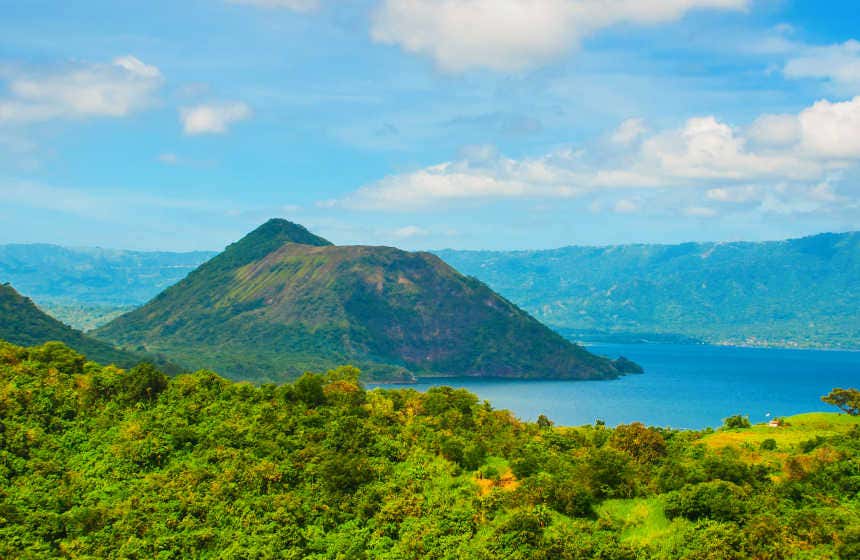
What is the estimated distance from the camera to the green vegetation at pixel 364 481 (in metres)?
52.0

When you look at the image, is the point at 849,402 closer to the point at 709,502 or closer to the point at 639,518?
the point at 709,502

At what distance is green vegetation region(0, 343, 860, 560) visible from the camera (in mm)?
52000

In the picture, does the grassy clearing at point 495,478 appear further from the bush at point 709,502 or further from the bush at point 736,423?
the bush at point 736,423

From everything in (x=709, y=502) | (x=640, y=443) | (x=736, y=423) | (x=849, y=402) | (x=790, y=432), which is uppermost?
(x=849, y=402)

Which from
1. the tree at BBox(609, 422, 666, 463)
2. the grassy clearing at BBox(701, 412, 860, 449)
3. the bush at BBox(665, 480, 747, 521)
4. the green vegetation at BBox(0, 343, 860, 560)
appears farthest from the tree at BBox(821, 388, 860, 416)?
the bush at BBox(665, 480, 747, 521)

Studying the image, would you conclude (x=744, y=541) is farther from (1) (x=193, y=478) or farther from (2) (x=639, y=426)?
(1) (x=193, y=478)

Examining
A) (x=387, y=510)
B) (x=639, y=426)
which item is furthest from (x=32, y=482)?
(x=639, y=426)

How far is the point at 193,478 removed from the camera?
6094 centimetres

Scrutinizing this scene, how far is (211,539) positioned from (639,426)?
37270 millimetres

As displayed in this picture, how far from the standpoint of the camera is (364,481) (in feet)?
203

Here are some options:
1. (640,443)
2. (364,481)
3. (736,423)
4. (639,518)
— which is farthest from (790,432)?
(364,481)

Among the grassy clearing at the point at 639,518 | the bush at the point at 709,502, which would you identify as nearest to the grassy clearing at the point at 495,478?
the grassy clearing at the point at 639,518

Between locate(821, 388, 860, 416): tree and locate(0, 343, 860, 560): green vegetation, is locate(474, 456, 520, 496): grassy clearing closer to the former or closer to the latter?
locate(0, 343, 860, 560): green vegetation

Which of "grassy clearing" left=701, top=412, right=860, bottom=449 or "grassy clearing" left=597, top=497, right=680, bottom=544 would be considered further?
"grassy clearing" left=701, top=412, right=860, bottom=449
